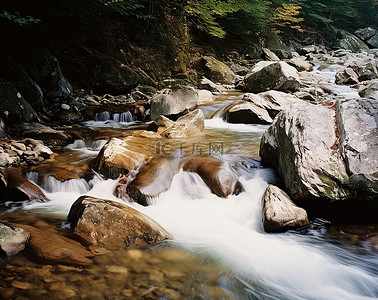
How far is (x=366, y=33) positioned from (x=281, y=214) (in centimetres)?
3393

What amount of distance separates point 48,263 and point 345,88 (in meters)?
13.9

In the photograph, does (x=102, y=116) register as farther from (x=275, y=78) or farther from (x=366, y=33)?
(x=366, y=33)

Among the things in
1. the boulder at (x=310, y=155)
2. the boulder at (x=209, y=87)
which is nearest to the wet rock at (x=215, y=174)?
the boulder at (x=310, y=155)

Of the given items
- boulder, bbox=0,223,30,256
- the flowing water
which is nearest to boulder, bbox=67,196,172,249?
the flowing water

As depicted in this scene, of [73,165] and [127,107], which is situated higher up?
[127,107]

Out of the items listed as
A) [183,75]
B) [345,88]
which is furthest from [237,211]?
[345,88]

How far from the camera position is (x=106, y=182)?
4.03 metres

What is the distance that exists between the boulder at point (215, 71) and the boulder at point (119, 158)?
923cm

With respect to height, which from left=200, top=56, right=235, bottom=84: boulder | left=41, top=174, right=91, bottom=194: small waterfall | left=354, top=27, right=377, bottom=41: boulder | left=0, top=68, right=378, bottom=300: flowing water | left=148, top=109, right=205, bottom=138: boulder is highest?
left=354, top=27, right=377, bottom=41: boulder

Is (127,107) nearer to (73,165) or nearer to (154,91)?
(154,91)

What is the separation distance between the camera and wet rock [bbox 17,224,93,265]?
6.62 feet

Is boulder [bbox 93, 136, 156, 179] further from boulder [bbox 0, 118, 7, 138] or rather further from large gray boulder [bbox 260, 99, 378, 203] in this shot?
boulder [bbox 0, 118, 7, 138]

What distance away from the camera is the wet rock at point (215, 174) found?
3.89 m

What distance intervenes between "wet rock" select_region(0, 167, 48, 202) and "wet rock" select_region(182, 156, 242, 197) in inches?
83.8
